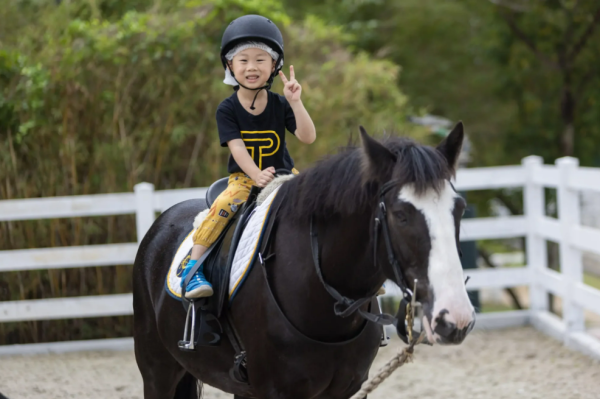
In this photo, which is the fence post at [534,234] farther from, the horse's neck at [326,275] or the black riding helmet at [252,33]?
the horse's neck at [326,275]

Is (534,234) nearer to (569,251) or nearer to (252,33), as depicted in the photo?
(569,251)

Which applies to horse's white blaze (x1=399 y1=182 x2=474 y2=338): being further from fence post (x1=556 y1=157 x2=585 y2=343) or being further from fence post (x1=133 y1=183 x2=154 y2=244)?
fence post (x1=133 y1=183 x2=154 y2=244)

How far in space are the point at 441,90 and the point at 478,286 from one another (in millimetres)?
7990

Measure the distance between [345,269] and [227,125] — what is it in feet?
2.76

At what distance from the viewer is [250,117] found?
307cm

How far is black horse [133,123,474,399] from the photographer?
2.19 m

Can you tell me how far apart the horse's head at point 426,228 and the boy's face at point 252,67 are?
84 centimetres

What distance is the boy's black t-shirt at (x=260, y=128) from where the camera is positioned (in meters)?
3.04

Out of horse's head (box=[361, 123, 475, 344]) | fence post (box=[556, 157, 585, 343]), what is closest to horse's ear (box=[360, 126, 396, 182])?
horse's head (box=[361, 123, 475, 344])

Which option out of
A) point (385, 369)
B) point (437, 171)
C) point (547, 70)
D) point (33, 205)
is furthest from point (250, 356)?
point (547, 70)

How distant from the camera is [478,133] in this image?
13.9 m

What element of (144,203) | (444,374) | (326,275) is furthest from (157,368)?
(144,203)

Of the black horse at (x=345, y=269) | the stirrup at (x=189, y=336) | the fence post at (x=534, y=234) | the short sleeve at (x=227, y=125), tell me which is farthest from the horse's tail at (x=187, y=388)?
the fence post at (x=534, y=234)

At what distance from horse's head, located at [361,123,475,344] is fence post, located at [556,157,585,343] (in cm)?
415
